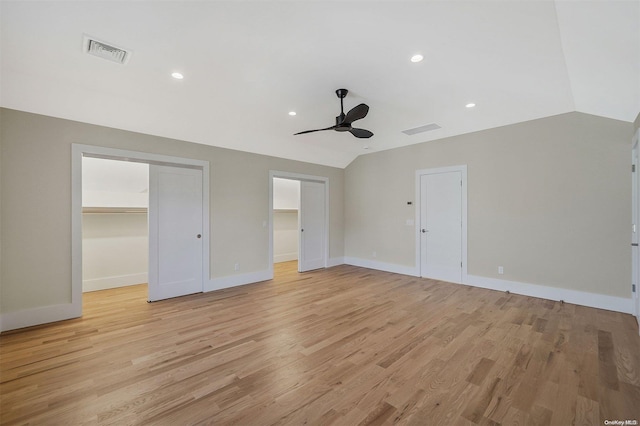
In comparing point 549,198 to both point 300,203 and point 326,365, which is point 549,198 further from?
point 300,203

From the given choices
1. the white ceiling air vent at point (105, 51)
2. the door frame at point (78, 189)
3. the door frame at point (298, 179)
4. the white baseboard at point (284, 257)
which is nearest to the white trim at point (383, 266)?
the door frame at point (298, 179)

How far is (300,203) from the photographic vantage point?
6.17 metres

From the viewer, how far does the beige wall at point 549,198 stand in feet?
12.0

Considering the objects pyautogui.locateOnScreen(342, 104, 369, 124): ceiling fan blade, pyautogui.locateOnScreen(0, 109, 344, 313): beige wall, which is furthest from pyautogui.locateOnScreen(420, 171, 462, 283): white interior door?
pyautogui.locateOnScreen(0, 109, 344, 313): beige wall

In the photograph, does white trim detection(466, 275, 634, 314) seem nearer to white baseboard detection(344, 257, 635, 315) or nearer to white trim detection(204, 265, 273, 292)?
white baseboard detection(344, 257, 635, 315)

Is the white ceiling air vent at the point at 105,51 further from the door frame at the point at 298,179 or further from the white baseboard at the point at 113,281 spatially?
the white baseboard at the point at 113,281

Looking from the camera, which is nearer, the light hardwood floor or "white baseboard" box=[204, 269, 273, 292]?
the light hardwood floor

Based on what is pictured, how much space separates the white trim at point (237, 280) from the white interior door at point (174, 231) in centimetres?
20

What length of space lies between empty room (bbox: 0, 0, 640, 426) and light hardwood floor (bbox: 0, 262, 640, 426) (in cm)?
2

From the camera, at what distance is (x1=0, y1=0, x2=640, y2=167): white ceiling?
1.98 m

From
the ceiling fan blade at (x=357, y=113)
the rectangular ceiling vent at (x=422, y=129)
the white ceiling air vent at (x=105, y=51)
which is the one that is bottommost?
the ceiling fan blade at (x=357, y=113)

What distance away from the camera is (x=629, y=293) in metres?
3.54

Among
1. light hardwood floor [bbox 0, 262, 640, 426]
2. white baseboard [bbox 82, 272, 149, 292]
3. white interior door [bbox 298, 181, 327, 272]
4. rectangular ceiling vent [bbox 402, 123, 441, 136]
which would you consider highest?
rectangular ceiling vent [bbox 402, 123, 441, 136]

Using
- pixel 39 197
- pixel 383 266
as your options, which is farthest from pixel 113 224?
pixel 383 266
